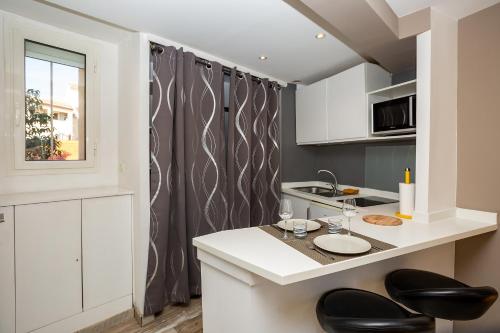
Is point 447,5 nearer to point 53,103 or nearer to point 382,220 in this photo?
point 382,220

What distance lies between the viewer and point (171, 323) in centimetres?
200

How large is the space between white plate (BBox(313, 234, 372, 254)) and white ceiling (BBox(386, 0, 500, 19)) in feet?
4.93

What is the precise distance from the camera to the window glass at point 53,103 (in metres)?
1.95

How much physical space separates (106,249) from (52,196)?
21.5 inches

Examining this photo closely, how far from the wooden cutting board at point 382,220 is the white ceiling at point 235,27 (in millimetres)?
1443

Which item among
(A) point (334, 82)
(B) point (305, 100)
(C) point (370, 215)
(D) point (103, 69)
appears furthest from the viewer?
(B) point (305, 100)

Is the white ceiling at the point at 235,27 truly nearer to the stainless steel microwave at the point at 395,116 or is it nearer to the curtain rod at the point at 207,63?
the curtain rod at the point at 207,63

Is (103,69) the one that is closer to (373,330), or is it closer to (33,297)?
(33,297)

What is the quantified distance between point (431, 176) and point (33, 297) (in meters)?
2.72

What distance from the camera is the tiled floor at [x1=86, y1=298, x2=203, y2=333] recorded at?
1920 millimetres

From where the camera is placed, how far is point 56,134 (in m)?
2.08

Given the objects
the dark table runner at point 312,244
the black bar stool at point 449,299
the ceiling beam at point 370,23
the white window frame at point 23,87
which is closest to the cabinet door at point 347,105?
the ceiling beam at point 370,23

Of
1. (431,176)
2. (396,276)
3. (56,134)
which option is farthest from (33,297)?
(431,176)

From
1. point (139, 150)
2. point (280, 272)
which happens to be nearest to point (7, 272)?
point (139, 150)
